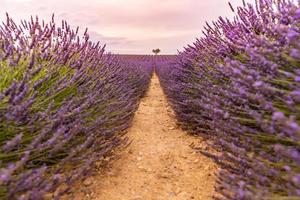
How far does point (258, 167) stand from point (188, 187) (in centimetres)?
119

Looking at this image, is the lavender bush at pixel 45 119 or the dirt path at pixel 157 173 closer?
the lavender bush at pixel 45 119

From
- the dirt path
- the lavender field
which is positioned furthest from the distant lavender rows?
the dirt path

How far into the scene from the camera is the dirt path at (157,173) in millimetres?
2549

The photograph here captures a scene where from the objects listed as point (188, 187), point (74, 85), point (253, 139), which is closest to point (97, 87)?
point (74, 85)

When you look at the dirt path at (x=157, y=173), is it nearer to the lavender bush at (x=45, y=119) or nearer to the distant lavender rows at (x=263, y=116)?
the lavender bush at (x=45, y=119)

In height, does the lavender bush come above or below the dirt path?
above

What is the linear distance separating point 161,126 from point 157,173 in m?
1.86

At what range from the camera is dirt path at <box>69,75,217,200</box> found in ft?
8.36

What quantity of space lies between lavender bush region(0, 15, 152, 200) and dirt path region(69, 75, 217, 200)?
22 cm

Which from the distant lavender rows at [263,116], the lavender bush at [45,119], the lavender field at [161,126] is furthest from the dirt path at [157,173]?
the distant lavender rows at [263,116]

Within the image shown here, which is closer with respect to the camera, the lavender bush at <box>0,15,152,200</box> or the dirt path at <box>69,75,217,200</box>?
the lavender bush at <box>0,15,152,200</box>

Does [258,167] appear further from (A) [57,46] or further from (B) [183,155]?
(A) [57,46]

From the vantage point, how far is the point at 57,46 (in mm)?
3480

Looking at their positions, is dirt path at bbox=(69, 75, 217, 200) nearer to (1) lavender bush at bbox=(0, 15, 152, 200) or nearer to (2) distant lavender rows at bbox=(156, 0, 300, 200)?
(1) lavender bush at bbox=(0, 15, 152, 200)
